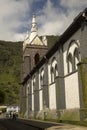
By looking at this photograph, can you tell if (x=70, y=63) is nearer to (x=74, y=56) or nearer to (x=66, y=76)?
(x=66, y=76)

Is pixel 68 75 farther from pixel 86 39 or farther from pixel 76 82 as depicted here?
pixel 86 39

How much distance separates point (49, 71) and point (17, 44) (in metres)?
164

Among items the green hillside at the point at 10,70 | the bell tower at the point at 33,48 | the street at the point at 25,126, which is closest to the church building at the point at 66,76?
the street at the point at 25,126

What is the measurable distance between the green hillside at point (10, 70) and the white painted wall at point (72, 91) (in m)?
91.0

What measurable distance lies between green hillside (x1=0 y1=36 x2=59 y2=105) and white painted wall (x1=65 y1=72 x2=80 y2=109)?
90988 millimetres

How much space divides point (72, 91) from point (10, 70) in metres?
139

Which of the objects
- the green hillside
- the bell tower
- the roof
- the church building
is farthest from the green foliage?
the roof

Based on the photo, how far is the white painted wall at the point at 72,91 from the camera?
26.5 meters

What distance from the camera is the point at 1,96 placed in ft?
308

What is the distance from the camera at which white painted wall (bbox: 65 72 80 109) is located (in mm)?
26456

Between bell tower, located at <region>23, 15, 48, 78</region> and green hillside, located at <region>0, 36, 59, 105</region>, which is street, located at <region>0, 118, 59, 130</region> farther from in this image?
green hillside, located at <region>0, 36, 59, 105</region>

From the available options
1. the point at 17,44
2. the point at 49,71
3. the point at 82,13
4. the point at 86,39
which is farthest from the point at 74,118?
the point at 17,44

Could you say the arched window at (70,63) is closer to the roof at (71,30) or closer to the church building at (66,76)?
the church building at (66,76)

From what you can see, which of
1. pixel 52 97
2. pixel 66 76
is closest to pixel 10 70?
pixel 52 97
